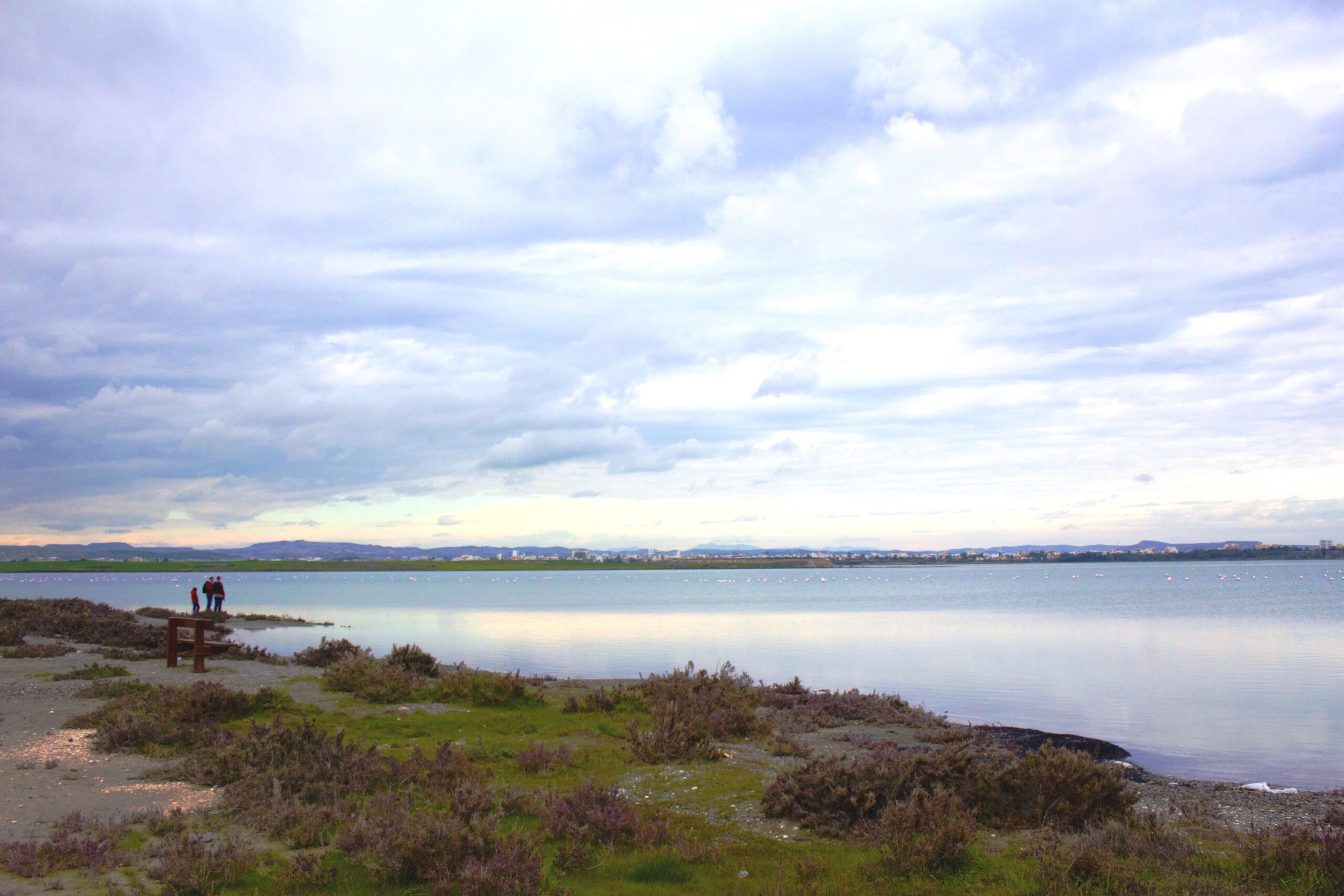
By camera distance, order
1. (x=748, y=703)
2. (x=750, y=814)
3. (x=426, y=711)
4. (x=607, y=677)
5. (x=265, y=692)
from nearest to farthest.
A: 1. (x=750, y=814)
2. (x=265, y=692)
3. (x=426, y=711)
4. (x=748, y=703)
5. (x=607, y=677)

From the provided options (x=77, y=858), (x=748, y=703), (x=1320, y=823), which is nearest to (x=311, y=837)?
(x=77, y=858)

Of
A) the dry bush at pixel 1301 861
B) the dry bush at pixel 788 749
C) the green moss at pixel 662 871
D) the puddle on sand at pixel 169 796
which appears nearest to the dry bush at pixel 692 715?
the dry bush at pixel 788 749

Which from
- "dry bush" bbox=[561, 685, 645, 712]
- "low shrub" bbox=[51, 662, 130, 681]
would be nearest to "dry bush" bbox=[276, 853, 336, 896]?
"dry bush" bbox=[561, 685, 645, 712]

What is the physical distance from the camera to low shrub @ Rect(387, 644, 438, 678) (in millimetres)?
21266

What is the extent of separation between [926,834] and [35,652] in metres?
25.7

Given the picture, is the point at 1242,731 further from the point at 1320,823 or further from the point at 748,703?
the point at 1320,823

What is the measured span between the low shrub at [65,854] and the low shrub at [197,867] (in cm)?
46

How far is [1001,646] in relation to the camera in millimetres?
40781

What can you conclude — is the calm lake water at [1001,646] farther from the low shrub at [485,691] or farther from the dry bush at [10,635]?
the low shrub at [485,691]

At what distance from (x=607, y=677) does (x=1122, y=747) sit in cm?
1625

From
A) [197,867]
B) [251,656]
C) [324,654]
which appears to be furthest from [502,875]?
[251,656]

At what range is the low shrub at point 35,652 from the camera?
23.2 m

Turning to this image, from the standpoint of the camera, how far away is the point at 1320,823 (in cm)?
780

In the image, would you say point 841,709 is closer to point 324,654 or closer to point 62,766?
point 62,766
